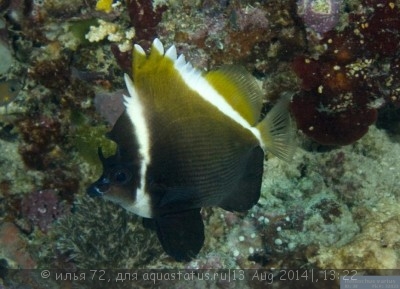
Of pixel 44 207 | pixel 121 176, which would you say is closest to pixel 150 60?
pixel 121 176

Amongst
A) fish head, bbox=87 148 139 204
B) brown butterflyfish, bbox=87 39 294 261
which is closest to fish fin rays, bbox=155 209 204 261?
brown butterflyfish, bbox=87 39 294 261

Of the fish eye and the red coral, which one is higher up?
the fish eye

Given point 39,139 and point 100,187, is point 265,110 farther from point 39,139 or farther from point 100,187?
point 39,139

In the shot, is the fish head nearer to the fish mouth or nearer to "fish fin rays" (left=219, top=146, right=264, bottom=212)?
the fish mouth

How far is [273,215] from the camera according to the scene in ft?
13.0

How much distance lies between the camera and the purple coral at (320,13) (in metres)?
3.56

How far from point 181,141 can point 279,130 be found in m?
0.63

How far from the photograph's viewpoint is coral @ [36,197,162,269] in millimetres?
4039

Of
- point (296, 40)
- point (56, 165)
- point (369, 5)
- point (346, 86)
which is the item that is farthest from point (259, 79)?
point (56, 165)

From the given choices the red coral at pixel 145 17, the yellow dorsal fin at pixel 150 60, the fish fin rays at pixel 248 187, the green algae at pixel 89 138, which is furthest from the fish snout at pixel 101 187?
the green algae at pixel 89 138

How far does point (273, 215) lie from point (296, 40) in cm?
169

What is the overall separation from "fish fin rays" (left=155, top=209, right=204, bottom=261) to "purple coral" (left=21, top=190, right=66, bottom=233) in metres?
2.73

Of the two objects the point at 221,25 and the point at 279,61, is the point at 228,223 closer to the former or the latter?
the point at 279,61

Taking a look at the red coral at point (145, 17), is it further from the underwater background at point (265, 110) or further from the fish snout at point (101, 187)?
the fish snout at point (101, 187)
